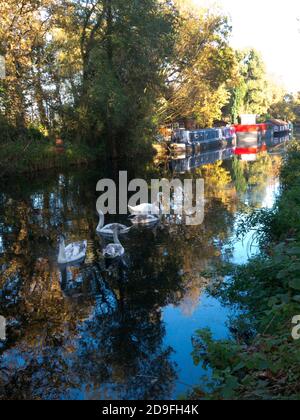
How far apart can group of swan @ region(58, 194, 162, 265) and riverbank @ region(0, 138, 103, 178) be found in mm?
13816

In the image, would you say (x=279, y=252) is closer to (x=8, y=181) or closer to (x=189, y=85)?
(x=8, y=181)

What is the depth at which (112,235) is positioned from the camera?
1293 centimetres

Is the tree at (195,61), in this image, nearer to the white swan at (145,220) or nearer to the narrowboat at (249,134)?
the narrowboat at (249,134)

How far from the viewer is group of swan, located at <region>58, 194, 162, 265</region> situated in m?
10.8

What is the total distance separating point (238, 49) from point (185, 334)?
7520cm

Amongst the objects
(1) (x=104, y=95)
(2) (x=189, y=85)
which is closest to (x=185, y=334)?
(1) (x=104, y=95)

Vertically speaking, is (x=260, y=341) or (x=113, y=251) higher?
(x=260, y=341)

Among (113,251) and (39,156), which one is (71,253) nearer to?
(113,251)

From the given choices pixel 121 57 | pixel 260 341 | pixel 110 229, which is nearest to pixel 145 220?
pixel 110 229

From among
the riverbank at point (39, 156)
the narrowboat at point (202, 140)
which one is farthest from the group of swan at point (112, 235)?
the narrowboat at point (202, 140)

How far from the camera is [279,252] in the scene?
22.2ft

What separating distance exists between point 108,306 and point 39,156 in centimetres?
2219

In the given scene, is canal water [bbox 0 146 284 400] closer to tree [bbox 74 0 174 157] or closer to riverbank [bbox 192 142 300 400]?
riverbank [bbox 192 142 300 400]

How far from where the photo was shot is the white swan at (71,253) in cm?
1066
